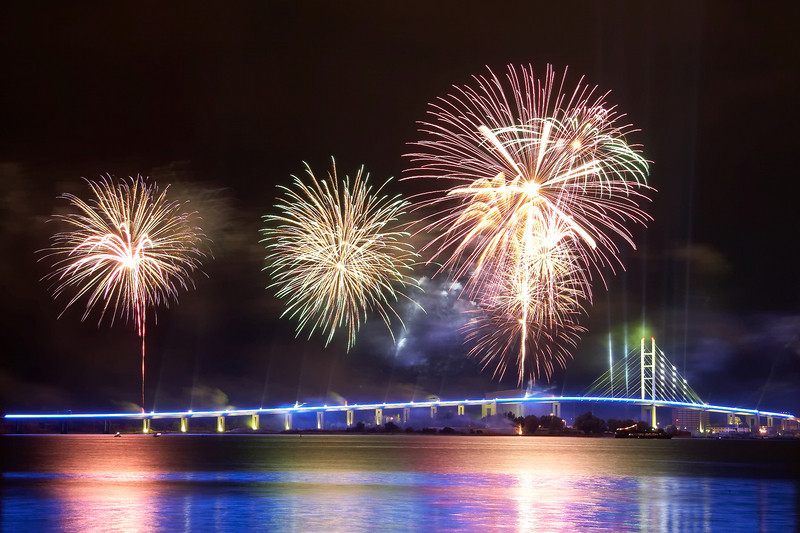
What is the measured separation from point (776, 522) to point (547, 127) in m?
19.5

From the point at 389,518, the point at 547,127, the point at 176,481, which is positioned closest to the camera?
the point at 389,518

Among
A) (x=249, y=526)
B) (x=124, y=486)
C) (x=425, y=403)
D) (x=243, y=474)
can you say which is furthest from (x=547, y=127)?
(x=425, y=403)

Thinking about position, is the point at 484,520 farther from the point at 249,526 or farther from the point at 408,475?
the point at 408,475

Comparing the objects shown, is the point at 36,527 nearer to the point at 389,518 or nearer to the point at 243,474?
the point at 389,518

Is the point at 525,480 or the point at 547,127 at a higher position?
the point at 547,127

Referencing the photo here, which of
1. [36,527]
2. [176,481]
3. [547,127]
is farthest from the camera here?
[176,481]

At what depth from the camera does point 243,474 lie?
198 feet

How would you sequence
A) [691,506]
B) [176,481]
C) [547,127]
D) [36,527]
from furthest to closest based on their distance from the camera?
[176,481], [547,127], [691,506], [36,527]

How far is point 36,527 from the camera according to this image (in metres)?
28.0

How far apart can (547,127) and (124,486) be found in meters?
26.6

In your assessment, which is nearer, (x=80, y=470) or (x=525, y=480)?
(x=525, y=480)

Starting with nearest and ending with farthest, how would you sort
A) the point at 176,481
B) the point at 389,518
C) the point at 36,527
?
the point at 36,527
the point at 389,518
the point at 176,481

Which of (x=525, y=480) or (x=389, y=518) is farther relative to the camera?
(x=525, y=480)

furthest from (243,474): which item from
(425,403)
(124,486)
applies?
(425,403)
